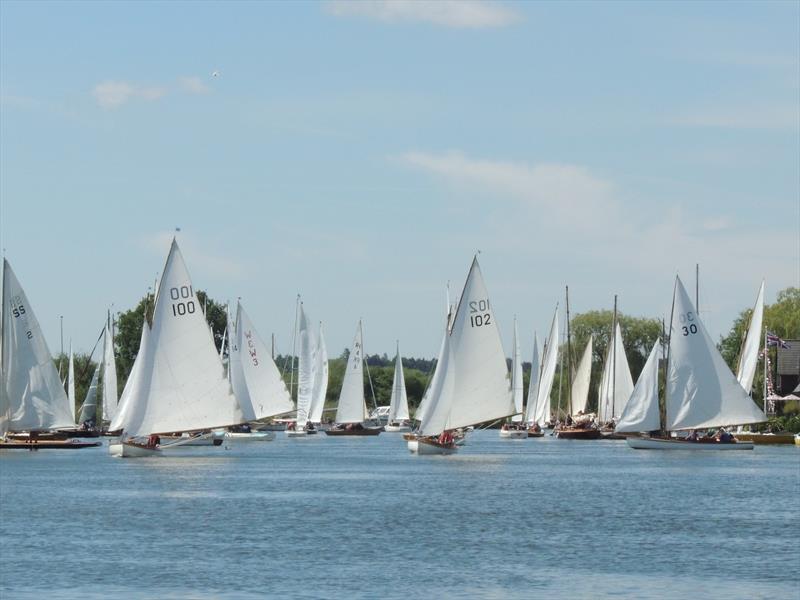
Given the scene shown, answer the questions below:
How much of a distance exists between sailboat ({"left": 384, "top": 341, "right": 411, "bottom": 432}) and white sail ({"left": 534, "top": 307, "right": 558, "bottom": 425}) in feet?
77.2

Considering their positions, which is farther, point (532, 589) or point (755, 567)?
point (755, 567)

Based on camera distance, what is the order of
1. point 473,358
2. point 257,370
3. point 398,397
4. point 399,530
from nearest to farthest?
point 399,530 < point 473,358 < point 257,370 < point 398,397

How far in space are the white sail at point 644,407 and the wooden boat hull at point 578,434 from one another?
3195 centimetres

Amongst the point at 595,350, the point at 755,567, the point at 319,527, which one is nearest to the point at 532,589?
the point at 755,567

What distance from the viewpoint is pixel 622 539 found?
49594 mm

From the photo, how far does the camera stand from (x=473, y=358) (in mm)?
86375

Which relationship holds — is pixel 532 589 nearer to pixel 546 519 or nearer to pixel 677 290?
pixel 546 519

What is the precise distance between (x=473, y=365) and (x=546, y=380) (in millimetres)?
58242

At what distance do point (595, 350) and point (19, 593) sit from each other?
15240cm

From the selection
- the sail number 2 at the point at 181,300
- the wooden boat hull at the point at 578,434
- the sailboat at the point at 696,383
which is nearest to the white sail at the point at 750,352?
the sailboat at the point at 696,383

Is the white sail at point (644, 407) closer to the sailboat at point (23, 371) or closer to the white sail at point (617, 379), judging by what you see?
the white sail at point (617, 379)

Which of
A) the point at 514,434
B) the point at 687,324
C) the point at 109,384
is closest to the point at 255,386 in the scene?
the point at 109,384

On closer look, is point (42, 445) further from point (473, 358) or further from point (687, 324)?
A: point (687, 324)

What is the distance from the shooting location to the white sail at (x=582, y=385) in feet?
489
